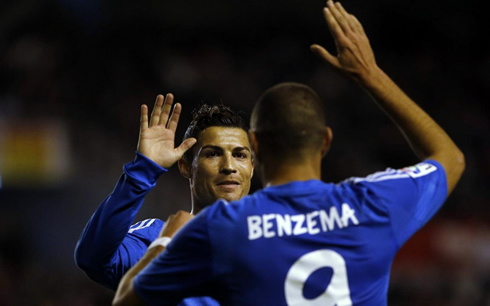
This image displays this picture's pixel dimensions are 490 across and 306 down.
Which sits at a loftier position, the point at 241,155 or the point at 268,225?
the point at 241,155

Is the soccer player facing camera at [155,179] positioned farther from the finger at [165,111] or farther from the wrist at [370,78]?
the wrist at [370,78]

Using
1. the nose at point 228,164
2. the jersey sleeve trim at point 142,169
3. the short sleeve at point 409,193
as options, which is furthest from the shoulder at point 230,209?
the nose at point 228,164

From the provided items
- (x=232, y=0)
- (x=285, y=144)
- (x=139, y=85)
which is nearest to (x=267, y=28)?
(x=232, y=0)

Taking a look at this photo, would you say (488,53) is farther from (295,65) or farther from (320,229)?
(320,229)

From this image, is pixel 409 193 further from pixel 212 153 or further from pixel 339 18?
pixel 212 153

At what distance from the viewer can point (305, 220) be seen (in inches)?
109

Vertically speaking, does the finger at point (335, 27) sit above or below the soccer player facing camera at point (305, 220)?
above

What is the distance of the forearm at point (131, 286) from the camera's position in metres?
2.83

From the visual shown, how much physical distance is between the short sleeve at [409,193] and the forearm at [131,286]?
96cm

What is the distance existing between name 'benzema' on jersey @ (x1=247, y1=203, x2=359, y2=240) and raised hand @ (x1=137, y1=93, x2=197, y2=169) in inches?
45.9

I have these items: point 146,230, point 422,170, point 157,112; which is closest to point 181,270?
point 422,170

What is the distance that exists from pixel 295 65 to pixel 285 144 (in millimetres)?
12156

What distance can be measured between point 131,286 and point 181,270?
241mm

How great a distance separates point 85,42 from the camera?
552 inches
